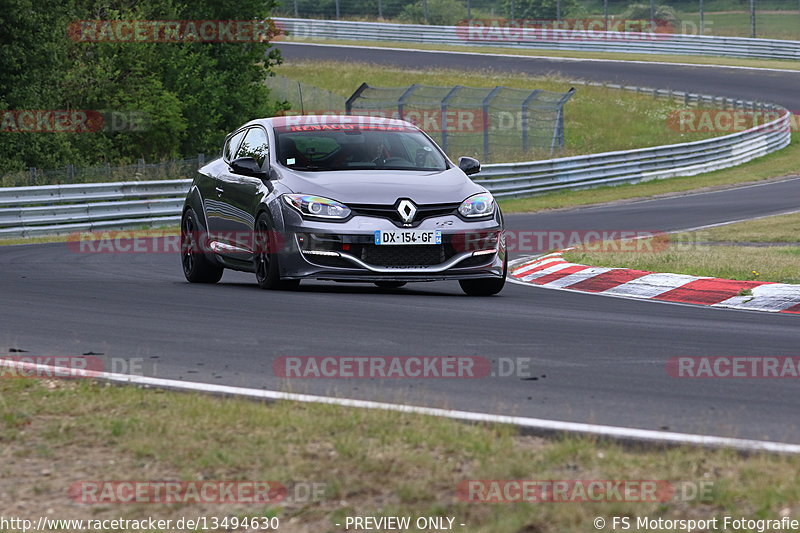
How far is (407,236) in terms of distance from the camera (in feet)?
34.6

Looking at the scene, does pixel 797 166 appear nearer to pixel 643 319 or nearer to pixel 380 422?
pixel 643 319

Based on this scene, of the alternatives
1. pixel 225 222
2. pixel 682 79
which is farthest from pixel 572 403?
pixel 682 79

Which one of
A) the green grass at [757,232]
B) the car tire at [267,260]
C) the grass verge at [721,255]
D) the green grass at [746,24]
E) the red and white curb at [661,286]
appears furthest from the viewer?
the green grass at [746,24]

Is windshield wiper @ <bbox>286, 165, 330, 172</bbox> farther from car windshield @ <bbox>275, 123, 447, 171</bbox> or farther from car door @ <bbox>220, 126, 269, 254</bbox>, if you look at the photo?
car door @ <bbox>220, 126, 269, 254</bbox>

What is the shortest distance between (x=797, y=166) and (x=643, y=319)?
27.1 metres

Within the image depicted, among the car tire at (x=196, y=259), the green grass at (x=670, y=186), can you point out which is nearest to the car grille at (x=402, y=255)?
the car tire at (x=196, y=259)

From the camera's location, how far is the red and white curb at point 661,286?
11.1 metres

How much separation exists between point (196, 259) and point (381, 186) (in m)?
2.77

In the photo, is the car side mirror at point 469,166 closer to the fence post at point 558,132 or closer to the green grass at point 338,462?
the green grass at point 338,462

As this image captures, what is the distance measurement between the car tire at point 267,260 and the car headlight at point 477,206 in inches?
62.4

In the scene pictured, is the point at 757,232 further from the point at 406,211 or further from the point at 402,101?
the point at 402,101

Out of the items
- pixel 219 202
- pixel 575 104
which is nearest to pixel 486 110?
pixel 575 104

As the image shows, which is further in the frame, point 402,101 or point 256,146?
point 402,101

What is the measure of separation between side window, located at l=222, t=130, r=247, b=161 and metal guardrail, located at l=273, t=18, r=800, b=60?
154 ft
